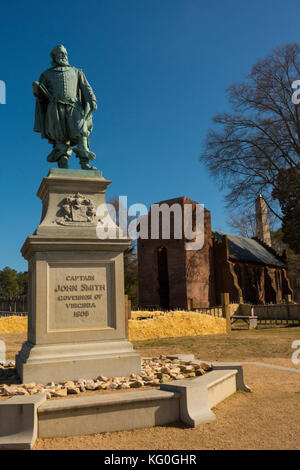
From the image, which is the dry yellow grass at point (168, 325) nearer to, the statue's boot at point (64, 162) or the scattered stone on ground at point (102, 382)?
the scattered stone on ground at point (102, 382)

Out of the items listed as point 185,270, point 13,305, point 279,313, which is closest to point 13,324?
point 13,305

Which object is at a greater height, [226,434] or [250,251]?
[250,251]

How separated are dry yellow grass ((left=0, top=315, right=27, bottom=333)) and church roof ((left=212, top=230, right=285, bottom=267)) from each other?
73.1ft

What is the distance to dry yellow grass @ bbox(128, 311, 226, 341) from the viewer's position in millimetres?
16859

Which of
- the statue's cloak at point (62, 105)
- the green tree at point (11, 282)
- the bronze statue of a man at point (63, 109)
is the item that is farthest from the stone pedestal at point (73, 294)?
the green tree at point (11, 282)

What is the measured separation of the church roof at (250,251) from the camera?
129 ft

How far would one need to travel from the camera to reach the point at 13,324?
19281mm

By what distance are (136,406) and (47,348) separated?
6.39ft

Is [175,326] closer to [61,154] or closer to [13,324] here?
[13,324]

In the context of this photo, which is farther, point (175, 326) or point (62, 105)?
point (175, 326)

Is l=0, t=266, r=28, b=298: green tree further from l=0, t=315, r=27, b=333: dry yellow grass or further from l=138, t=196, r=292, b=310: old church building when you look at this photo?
l=0, t=315, r=27, b=333: dry yellow grass

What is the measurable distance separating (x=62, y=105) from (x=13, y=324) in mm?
15063

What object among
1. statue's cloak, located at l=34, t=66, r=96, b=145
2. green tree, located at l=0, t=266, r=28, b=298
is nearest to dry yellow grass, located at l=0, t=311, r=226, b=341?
statue's cloak, located at l=34, t=66, r=96, b=145

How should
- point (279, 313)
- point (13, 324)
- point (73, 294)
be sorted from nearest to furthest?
point (73, 294), point (13, 324), point (279, 313)
